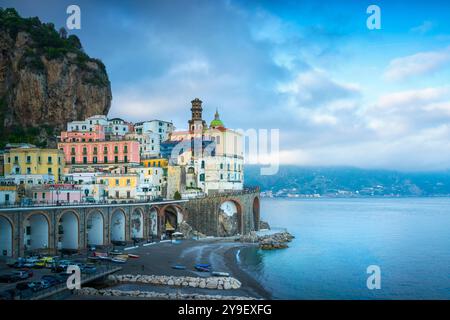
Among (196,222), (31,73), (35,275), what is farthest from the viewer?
(31,73)

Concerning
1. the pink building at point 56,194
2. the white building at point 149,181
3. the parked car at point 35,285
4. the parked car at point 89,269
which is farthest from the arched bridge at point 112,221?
the parked car at point 35,285

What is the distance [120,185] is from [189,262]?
1061 inches

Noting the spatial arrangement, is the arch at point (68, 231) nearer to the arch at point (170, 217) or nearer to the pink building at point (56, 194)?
the pink building at point (56, 194)

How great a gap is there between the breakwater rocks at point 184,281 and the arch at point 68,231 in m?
13.9

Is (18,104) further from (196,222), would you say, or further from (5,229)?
(5,229)

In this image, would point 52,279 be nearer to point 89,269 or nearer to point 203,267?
point 89,269

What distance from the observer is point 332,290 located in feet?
169

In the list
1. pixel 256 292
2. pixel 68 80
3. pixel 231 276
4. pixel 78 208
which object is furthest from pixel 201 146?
pixel 256 292

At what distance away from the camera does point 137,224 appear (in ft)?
257

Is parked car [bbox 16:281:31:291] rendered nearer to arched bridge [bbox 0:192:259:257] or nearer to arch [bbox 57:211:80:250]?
arched bridge [bbox 0:192:259:257]

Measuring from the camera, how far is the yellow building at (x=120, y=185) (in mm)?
82125
